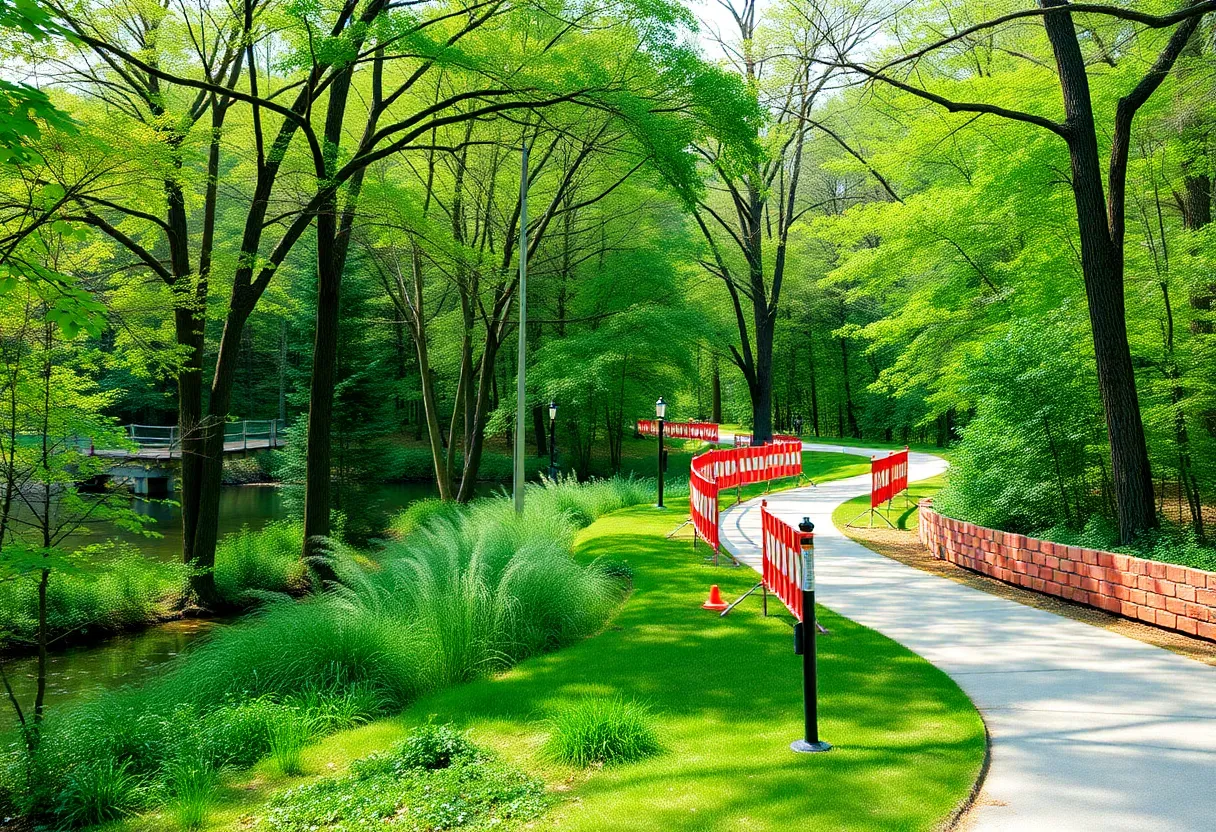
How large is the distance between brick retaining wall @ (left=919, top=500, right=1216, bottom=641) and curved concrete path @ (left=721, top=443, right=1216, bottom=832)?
64 centimetres

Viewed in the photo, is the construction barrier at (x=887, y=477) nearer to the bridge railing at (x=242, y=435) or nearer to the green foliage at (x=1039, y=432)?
the green foliage at (x=1039, y=432)

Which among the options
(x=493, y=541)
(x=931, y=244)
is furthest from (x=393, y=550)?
(x=931, y=244)

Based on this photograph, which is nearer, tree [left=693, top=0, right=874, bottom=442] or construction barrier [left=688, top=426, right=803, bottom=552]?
construction barrier [left=688, top=426, right=803, bottom=552]

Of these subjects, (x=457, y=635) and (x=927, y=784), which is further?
(x=457, y=635)

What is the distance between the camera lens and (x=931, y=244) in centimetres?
1858

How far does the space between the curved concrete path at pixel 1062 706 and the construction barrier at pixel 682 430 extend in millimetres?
34154

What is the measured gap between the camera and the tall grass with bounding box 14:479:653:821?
253 inches

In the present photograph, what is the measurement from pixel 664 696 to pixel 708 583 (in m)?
4.53

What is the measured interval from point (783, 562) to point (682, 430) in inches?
1611

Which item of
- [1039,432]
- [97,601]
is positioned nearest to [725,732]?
[1039,432]

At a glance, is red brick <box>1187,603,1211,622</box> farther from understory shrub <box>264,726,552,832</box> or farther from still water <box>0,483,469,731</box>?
still water <box>0,483,469,731</box>

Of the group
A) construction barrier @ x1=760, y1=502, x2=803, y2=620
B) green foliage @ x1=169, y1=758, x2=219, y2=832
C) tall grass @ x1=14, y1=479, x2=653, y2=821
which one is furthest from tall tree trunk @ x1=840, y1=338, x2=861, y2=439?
green foliage @ x1=169, y1=758, x2=219, y2=832

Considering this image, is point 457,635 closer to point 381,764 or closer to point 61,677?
point 381,764

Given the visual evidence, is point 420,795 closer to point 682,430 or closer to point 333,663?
point 333,663
